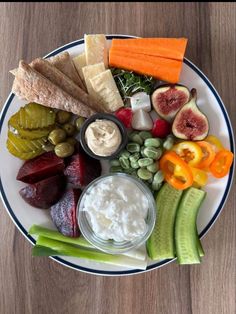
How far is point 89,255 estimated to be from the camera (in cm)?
179

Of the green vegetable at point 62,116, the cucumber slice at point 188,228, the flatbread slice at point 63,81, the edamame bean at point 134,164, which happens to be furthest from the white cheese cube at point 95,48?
the cucumber slice at point 188,228

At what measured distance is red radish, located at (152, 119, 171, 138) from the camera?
1.78m

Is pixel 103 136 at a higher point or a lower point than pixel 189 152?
higher

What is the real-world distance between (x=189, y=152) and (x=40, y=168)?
25.5 inches

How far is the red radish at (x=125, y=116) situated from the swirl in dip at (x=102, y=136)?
8cm

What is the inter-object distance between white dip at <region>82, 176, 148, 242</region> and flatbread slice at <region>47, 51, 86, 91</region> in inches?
19.9

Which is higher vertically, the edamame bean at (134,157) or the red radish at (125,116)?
the red radish at (125,116)

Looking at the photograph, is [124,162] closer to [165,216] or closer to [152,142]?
[152,142]

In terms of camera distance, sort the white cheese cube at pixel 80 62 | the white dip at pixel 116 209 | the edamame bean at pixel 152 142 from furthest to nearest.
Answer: the white cheese cube at pixel 80 62, the edamame bean at pixel 152 142, the white dip at pixel 116 209

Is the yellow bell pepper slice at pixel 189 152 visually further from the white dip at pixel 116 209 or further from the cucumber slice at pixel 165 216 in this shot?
the white dip at pixel 116 209

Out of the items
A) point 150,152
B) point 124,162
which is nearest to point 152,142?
point 150,152

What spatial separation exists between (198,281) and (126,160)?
0.69 m

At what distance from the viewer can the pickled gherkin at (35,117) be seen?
176 cm

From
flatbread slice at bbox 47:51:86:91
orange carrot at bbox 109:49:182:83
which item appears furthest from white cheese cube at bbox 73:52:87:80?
orange carrot at bbox 109:49:182:83
